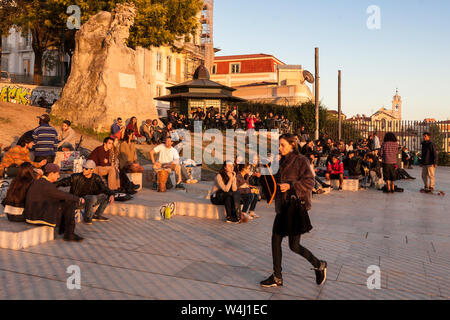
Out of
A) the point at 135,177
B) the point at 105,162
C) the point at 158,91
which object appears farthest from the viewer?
the point at 158,91

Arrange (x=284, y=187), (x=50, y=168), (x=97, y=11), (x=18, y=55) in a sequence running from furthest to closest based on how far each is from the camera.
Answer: (x=18, y=55)
(x=97, y=11)
(x=50, y=168)
(x=284, y=187)

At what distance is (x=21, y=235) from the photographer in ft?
17.7

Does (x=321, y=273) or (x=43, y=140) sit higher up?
(x=43, y=140)

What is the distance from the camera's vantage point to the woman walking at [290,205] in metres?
4.16

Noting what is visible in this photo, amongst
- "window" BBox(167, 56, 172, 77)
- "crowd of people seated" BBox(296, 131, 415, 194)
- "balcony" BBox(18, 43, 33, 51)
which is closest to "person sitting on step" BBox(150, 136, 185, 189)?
"crowd of people seated" BBox(296, 131, 415, 194)

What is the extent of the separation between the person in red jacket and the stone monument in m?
10.1

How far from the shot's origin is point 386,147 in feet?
39.4

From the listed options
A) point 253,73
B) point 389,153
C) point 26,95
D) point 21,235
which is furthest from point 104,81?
point 253,73

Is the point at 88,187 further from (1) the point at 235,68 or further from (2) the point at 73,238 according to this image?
(1) the point at 235,68

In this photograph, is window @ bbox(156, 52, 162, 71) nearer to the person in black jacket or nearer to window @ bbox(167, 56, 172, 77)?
window @ bbox(167, 56, 172, 77)

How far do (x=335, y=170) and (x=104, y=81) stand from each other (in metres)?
11.7

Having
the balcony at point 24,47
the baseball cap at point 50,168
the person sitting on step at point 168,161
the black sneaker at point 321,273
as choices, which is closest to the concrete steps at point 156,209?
the baseball cap at point 50,168
